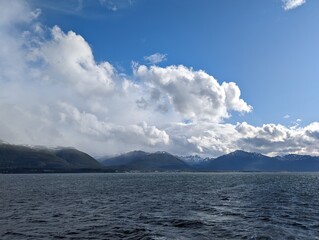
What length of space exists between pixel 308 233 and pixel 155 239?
908 inches

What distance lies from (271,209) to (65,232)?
157ft

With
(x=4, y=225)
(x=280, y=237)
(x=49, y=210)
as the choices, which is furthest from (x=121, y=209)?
(x=280, y=237)

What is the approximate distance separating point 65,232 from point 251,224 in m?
29.6

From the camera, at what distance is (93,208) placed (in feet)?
248

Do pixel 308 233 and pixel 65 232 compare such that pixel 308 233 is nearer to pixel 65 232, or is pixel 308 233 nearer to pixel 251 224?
pixel 251 224

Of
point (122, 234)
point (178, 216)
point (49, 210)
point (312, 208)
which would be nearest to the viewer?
point (122, 234)

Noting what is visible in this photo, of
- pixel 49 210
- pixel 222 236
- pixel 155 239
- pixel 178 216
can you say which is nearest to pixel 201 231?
pixel 222 236

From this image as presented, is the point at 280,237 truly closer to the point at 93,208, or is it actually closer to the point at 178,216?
the point at 178,216

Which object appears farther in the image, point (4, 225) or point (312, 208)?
point (312, 208)

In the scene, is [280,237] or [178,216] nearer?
[280,237]

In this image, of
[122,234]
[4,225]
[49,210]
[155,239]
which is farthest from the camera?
[49,210]

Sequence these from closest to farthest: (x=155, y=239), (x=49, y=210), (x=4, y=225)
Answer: (x=155, y=239)
(x=4, y=225)
(x=49, y=210)

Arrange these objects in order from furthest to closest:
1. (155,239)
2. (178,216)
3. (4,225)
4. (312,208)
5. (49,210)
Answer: (312,208)
(49,210)
(178,216)
(4,225)
(155,239)

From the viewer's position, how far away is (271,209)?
250 ft
